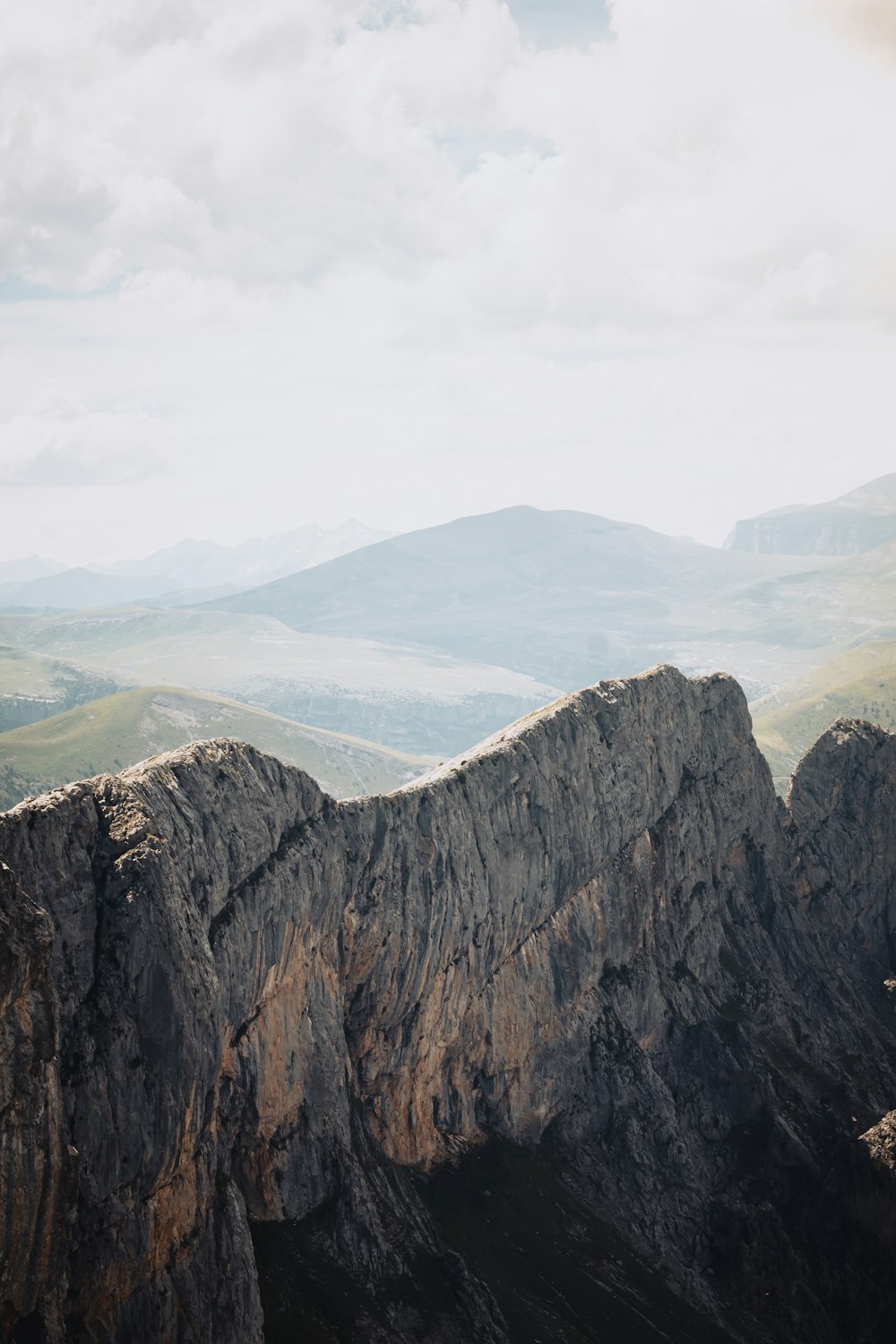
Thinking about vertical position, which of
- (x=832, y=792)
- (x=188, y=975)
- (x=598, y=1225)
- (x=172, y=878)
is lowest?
(x=598, y=1225)

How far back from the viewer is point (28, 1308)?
54594 millimetres

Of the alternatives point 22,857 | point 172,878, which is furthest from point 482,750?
point 22,857

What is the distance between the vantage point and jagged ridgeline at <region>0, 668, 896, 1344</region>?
67312mm

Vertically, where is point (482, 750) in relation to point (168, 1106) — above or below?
above

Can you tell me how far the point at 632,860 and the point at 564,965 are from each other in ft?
62.5

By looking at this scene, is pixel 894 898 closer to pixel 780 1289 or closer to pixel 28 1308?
pixel 780 1289

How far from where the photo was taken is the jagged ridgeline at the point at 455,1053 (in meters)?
67.3

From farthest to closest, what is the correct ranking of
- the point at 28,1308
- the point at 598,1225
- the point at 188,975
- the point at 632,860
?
the point at 632,860, the point at 598,1225, the point at 188,975, the point at 28,1308

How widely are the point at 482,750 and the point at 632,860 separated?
89.9ft

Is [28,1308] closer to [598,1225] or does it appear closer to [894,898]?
[598,1225]

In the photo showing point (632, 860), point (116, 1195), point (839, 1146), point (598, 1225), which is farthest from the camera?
point (632, 860)

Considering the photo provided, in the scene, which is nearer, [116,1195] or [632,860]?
[116,1195]

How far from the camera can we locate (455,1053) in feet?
379

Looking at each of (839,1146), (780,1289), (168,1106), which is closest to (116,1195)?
(168,1106)
